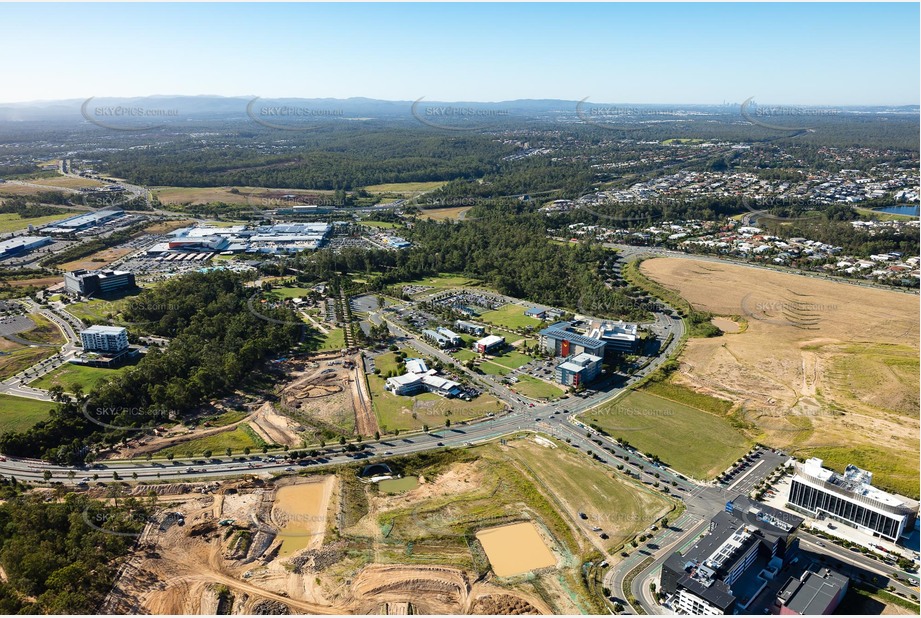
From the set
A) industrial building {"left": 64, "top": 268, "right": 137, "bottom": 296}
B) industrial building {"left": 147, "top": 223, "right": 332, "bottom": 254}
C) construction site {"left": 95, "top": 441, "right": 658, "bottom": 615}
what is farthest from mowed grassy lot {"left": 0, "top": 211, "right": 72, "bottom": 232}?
construction site {"left": 95, "top": 441, "right": 658, "bottom": 615}

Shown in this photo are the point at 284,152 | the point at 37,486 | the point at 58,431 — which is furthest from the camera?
the point at 284,152

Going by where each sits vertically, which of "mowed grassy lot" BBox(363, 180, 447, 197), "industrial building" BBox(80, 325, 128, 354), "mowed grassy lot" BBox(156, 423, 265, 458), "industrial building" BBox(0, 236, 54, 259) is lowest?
"mowed grassy lot" BBox(156, 423, 265, 458)

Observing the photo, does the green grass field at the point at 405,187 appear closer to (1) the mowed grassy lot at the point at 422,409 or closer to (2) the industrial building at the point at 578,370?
(2) the industrial building at the point at 578,370

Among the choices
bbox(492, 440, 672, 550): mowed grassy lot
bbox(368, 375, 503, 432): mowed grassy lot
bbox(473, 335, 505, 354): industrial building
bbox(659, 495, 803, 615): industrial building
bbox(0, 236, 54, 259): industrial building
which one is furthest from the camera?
bbox(0, 236, 54, 259): industrial building

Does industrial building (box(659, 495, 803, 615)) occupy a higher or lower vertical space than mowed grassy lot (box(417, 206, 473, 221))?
lower

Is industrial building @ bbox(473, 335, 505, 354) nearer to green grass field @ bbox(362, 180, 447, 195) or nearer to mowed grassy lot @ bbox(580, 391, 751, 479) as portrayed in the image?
mowed grassy lot @ bbox(580, 391, 751, 479)

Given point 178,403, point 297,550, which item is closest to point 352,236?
point 178,403

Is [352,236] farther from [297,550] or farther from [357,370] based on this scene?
[297,550]
